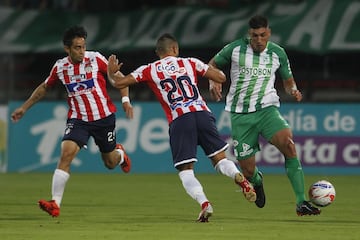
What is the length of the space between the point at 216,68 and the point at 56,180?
2086 millimetres

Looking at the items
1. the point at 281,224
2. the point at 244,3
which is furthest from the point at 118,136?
the point at 281,224

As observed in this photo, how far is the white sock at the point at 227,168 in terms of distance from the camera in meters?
12.3

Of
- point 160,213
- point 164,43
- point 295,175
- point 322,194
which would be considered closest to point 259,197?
point 295,175

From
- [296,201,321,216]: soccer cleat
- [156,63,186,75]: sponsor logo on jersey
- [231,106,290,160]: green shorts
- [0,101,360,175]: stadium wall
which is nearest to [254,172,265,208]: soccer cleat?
[231,106,290,160]: green shorts

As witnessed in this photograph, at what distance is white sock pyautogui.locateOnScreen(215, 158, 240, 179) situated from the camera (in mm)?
12262

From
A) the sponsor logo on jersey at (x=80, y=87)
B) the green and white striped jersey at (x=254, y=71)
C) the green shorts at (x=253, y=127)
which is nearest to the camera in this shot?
the green shorts at (x=253, y=127)

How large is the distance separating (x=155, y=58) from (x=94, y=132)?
39.0 ft

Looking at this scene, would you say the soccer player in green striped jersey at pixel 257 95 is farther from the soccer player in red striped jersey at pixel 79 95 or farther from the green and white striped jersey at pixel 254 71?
the soccer player in red striped jersey at pixel 79 95

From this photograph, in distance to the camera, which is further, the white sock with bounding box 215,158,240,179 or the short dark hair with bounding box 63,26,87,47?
the short dark hair with bounding box 63,26,87,47

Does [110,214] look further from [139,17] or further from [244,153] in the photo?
[139,17]

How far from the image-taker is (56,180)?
42.2ft

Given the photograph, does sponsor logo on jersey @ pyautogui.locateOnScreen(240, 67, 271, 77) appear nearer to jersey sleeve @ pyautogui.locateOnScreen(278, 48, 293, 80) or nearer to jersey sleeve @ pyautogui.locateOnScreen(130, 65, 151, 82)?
jersey sleeve @ pyautogui.locateOnScreen(278, 48, 293, 80)

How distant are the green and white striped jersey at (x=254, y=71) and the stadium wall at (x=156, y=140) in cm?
831

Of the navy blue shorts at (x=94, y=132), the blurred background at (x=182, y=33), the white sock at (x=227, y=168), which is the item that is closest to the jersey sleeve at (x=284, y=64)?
the white sock at (x=227, y=168)
